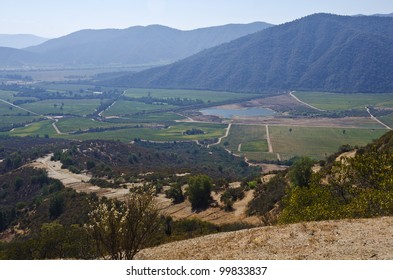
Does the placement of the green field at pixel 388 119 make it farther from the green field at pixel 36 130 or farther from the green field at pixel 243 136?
the green field at pixel 36 130

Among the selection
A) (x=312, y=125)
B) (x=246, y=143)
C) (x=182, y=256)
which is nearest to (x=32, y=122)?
(x=246, y=143)

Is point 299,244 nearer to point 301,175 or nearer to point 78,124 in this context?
point 301,175

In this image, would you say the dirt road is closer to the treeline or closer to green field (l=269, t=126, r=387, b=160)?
the treeline

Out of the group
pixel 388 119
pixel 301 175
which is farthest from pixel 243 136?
pixel 301 175

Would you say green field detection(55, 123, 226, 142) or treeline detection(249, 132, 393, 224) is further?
green field detection(55, 123, 226, 142)

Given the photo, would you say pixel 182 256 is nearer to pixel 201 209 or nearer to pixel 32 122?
pixel 201 209

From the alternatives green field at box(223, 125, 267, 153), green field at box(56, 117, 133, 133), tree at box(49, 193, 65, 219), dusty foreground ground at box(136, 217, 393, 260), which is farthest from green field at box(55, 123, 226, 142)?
dusty foreground ground at box(136, 217, 393, 260)
